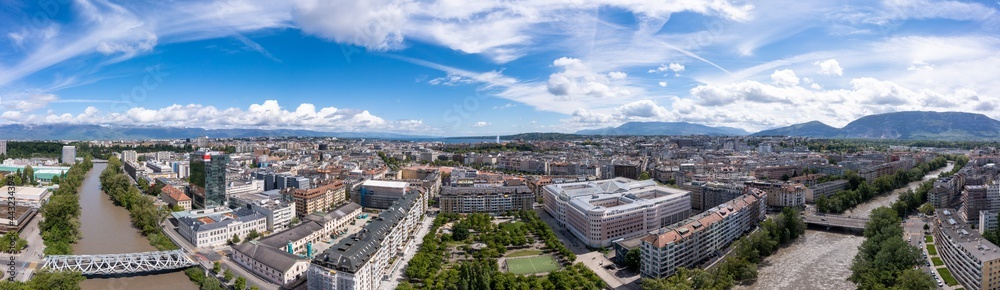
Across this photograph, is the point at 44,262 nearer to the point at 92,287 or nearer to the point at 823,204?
the point at 92,287

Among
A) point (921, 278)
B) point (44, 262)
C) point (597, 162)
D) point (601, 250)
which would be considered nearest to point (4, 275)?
point (44, 262)

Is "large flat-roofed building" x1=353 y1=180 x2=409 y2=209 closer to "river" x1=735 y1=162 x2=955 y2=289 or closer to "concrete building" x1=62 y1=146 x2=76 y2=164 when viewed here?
"river" x1=735 y1=162 x2=955 y2=289

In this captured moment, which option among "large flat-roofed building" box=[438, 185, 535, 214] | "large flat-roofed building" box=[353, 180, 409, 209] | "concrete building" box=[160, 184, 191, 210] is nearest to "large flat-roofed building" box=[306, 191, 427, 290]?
"large flat-roofed building" box=[438, 185, 535, 214]

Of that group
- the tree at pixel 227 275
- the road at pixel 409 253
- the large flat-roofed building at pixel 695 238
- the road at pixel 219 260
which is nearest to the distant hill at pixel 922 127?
the large flat-roofed building at pixel 695 238

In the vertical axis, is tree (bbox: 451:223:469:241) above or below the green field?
above

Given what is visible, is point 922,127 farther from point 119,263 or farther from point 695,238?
point 119,263

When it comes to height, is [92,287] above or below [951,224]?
below

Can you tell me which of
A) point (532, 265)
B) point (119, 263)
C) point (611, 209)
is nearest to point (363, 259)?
point (532, 265)
